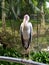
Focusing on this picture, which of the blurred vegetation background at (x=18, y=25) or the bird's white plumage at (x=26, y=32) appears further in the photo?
the blurred vegetation background at (x=18, y=25)

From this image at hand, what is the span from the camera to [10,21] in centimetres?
638

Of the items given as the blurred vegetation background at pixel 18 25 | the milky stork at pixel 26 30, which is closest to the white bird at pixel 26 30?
the milky stork at pixel 26 30

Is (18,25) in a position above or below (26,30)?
above

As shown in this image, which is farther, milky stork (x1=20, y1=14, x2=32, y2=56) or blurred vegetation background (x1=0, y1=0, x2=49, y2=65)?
blurred vegetation background (x1=0, y1=0, x2=49, y2=65)

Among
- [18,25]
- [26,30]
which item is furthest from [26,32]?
[18,25]

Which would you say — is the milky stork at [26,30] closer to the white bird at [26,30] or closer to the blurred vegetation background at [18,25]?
the white bird at [26,30]

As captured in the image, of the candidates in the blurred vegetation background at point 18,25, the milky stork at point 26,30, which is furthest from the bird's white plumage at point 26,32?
the blurred vegetation background at point 18,25

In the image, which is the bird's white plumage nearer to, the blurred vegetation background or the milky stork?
the milky stork

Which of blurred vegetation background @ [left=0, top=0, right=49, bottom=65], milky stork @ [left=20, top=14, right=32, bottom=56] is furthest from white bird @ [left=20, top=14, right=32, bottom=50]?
blurred vegetation background @ [left=0, top=0, right=49, bottom=65]

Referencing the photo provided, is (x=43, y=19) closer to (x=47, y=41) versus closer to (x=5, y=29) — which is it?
(x=47, y=41)

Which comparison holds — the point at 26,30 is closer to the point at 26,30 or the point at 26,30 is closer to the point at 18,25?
the point at 26,30

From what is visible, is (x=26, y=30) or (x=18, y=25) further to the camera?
(x=18, y=25)

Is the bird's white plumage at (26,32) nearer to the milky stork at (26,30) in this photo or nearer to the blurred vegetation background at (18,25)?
the milky stork at (26,30)

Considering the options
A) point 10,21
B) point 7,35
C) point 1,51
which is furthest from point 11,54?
point 10,21
